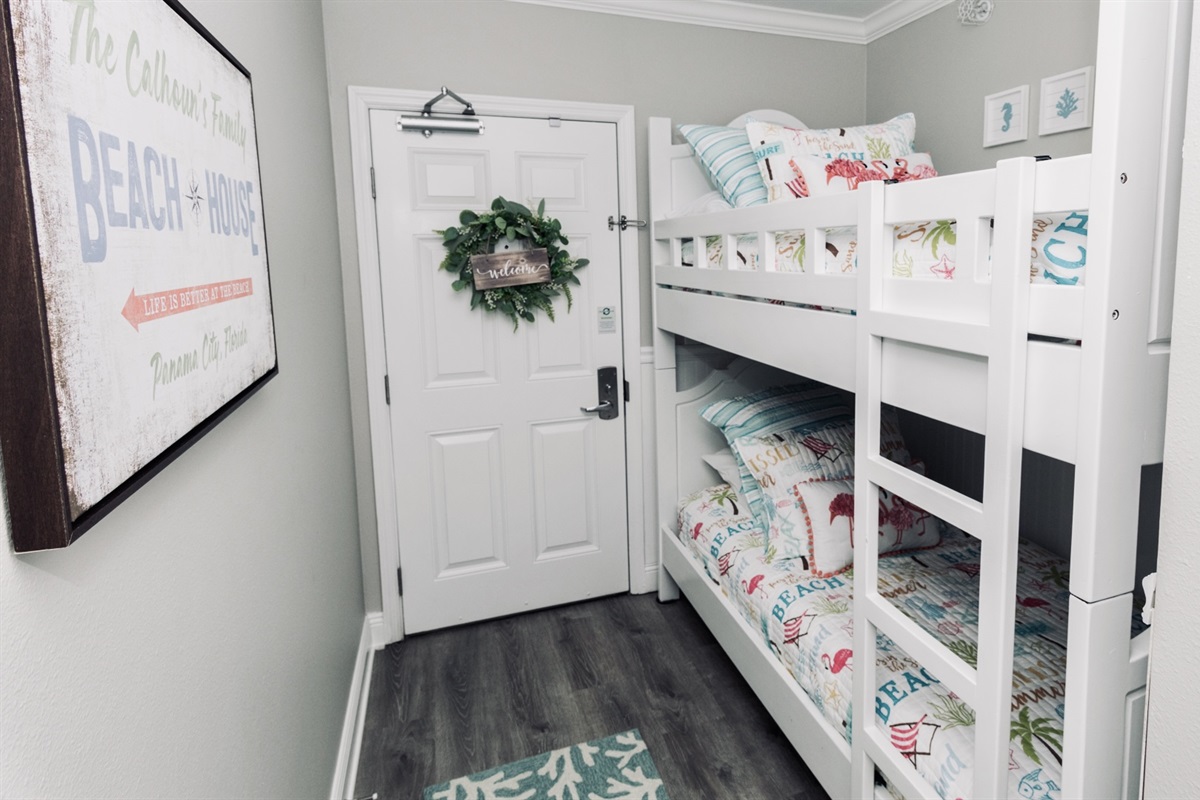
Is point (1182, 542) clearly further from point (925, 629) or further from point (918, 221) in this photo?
point (925, 629)

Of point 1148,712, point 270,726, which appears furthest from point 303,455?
point 1148,712

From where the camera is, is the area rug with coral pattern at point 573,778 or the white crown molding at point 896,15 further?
the white crown molding at point 896,15

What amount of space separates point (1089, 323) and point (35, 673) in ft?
4.08

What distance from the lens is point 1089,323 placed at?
0.97 meters

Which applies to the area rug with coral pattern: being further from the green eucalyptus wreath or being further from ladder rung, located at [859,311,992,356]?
the green eucalyptus wreath

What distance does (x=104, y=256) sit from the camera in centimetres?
66

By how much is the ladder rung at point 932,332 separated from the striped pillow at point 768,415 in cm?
105

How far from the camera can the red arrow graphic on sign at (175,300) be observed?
720 millimetres

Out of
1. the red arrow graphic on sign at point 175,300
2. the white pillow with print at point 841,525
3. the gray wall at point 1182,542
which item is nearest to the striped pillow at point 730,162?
the white pillow with print at point 841,525

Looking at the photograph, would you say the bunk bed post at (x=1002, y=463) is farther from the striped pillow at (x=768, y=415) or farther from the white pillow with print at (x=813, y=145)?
the striped pillow at (x=768, y=415)

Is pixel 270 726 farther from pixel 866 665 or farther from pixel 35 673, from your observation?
pixel 866 665

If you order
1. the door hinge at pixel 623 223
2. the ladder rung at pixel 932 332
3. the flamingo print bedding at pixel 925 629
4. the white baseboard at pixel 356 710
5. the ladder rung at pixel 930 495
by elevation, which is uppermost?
the door hinge at pixel 623 223

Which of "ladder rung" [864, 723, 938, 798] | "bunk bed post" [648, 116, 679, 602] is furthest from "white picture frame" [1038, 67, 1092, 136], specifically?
"ladder rung" [864, 723, 938, 798]

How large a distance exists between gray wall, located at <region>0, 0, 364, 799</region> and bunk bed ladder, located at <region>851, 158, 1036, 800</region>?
118 centimetres
